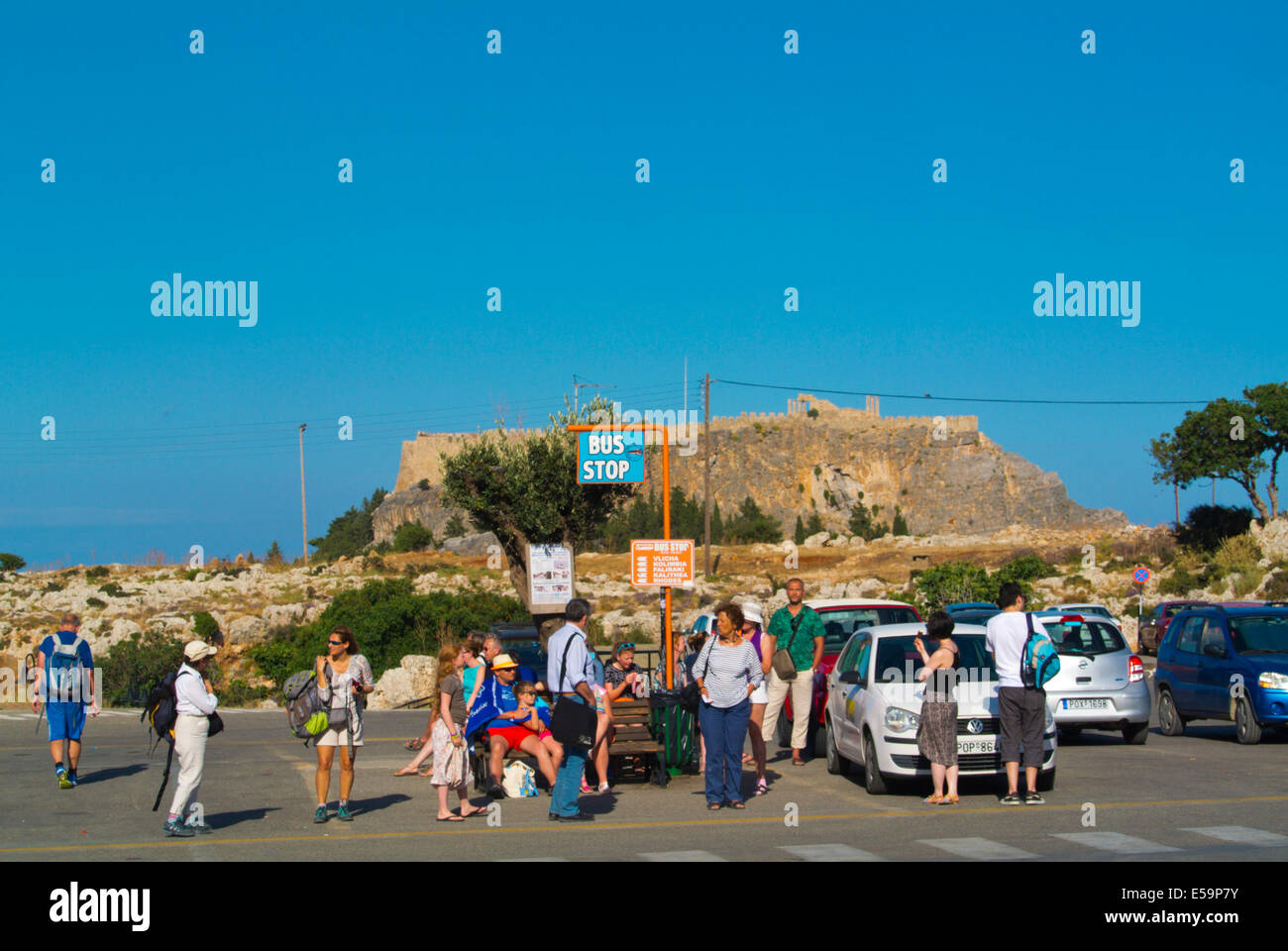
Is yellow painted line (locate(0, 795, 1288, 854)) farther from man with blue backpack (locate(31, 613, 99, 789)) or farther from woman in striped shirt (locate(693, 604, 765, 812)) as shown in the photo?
man with blue backpack (locate(31, 613, 99, 789))

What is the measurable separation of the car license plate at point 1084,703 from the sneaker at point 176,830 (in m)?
10.2

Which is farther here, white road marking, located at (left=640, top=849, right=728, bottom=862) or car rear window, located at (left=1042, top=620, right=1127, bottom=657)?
car rear window, located at (left=1042, top=620, right=1127, bottom=657)

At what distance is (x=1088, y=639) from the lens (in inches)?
614

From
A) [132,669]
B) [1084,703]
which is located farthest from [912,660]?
[132,669]

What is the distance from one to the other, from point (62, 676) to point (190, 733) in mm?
4249

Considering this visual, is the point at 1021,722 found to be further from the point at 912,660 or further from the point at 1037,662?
the point at 912,660

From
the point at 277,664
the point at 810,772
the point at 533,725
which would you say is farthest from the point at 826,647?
the point at 277,664

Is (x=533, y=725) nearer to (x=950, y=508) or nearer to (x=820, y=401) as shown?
(x=950, y=508)

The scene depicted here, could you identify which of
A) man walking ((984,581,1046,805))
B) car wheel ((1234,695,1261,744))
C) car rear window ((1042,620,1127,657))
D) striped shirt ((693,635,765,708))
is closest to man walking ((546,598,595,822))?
striped shirt ((693,635,765,708))

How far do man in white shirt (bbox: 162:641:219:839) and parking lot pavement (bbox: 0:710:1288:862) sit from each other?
0.70 feet

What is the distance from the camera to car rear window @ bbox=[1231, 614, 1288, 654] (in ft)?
51.9

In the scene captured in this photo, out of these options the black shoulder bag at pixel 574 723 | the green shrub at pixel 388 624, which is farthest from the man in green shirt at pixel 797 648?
the green shrub at pixel 388 624

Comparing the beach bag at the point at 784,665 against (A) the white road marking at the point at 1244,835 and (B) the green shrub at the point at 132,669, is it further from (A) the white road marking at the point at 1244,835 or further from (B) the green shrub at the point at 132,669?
(B) the green shrub at the point at 132,669
